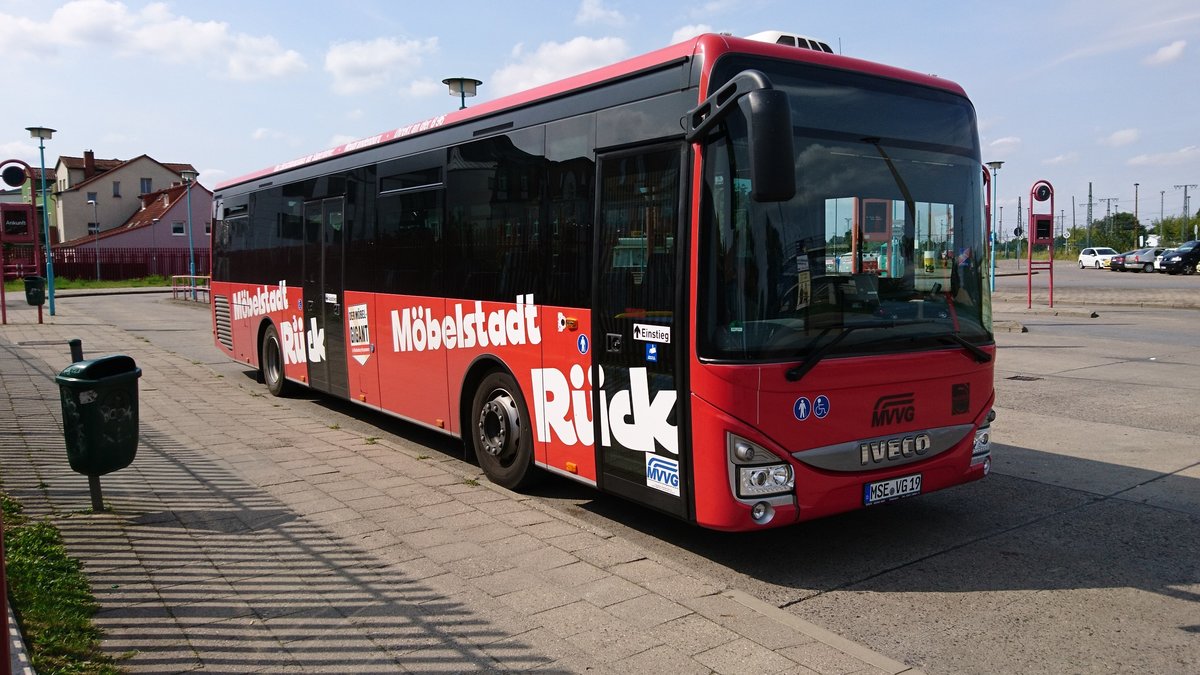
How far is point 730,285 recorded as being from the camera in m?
5.07

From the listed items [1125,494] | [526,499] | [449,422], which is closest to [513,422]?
[526,499]

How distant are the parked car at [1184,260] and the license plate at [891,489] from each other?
52.6 metres

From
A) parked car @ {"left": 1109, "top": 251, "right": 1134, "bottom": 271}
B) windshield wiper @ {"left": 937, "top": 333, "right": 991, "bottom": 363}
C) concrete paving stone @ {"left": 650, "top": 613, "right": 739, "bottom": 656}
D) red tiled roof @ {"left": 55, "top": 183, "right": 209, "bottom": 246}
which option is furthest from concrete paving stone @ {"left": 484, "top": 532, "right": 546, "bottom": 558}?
red tiled roof @ {"left": 55, "top": 183, "right": 209, "bottom": 246}

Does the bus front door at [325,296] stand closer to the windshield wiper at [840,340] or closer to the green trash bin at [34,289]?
the windshield wiper at [840,340]

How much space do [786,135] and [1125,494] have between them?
4.52 meters

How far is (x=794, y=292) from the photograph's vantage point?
5.14 metres

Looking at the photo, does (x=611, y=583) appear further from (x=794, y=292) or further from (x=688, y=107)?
(x=688, y=107)

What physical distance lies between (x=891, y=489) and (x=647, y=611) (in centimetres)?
173

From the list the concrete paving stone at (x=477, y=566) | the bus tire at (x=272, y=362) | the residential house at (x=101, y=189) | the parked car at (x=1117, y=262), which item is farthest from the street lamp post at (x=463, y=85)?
the residential house at (x=101, y=189)

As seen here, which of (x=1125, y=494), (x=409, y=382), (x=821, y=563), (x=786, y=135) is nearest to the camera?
(x=786, y=135)

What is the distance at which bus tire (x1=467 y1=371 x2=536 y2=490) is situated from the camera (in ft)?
Answer: 23.2

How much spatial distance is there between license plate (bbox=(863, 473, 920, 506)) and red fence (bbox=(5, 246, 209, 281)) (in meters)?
55.4

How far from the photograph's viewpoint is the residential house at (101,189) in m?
72.2

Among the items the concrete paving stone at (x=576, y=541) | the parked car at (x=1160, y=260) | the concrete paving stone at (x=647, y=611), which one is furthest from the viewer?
the parked car at (x=1160, y=260)
